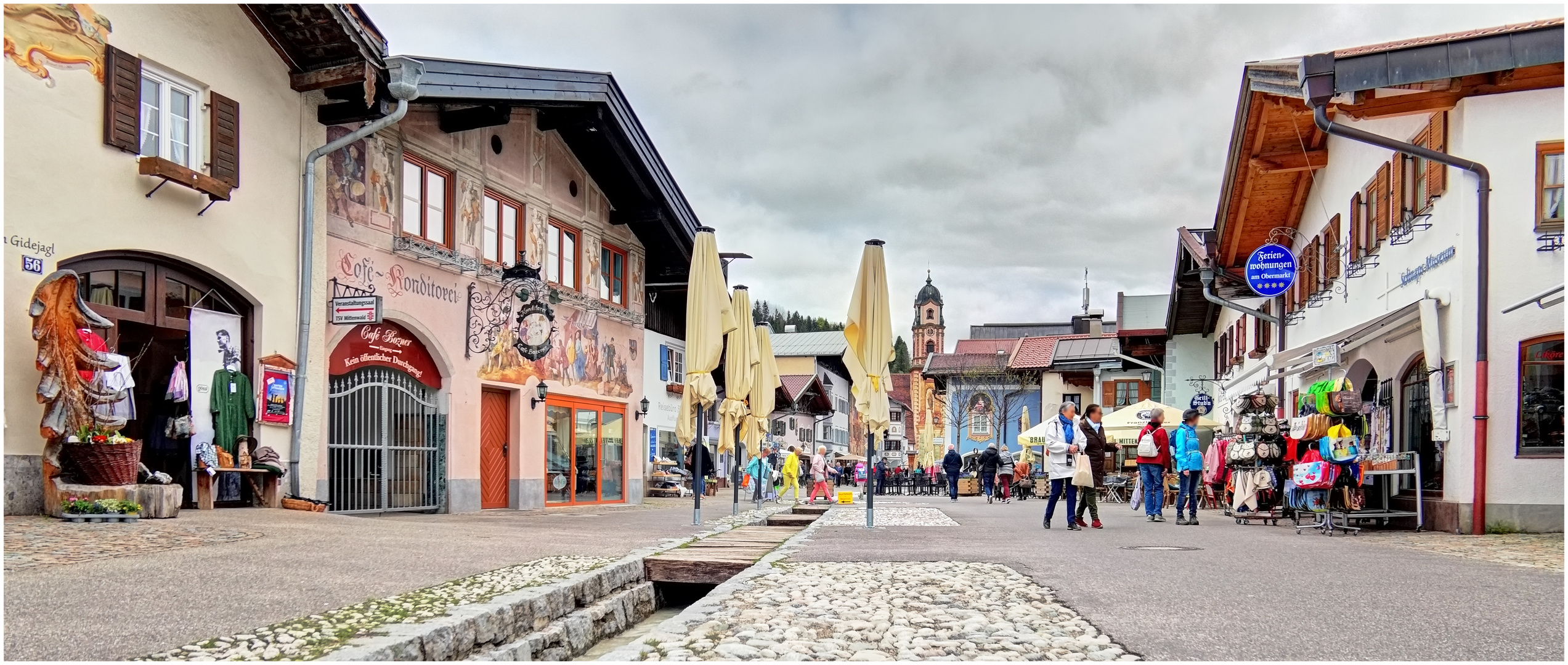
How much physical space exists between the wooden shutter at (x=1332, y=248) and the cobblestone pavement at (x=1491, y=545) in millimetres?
6402

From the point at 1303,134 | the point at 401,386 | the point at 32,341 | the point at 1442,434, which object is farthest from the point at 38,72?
the point at 1303,134

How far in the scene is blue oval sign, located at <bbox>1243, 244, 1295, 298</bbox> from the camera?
18203mm

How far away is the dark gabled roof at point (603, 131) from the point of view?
640 inches

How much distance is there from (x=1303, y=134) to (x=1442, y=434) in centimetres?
745

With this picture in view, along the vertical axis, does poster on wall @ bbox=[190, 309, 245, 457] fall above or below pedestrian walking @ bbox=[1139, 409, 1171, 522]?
above

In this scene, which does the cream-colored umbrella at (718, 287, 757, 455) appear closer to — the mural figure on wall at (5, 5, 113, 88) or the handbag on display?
the handbag on display

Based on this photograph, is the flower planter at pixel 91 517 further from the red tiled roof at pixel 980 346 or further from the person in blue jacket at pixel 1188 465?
the red tiled roof at pixel 980 346

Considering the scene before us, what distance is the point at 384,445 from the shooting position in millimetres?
16609

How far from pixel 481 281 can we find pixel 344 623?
13.8 m

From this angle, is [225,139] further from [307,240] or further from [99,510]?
[99,510]

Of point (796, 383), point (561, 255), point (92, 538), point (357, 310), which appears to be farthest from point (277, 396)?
point (796, 383)

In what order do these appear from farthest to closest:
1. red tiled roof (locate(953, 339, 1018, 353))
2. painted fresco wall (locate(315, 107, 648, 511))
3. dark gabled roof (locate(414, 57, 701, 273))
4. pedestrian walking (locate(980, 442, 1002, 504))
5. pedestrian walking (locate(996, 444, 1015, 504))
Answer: red tiled roof (locate(953, 339, 1018, 353))
pedestrian walking (locate(980, 442, 1002, 504))
pedestrian walking (locate(996, 444, 1015, 504))
dark gabled roof (locate(414, 57, 701, 273))
painted fresco wall (locate(315, 107, 648, 511))

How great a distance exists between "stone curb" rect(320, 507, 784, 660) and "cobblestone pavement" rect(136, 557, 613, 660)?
0.34 ft

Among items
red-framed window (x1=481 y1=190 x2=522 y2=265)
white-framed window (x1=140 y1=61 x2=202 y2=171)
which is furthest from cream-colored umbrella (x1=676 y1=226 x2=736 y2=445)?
white-framed window (x1=140 y1=61 x2=202 y2=171)
